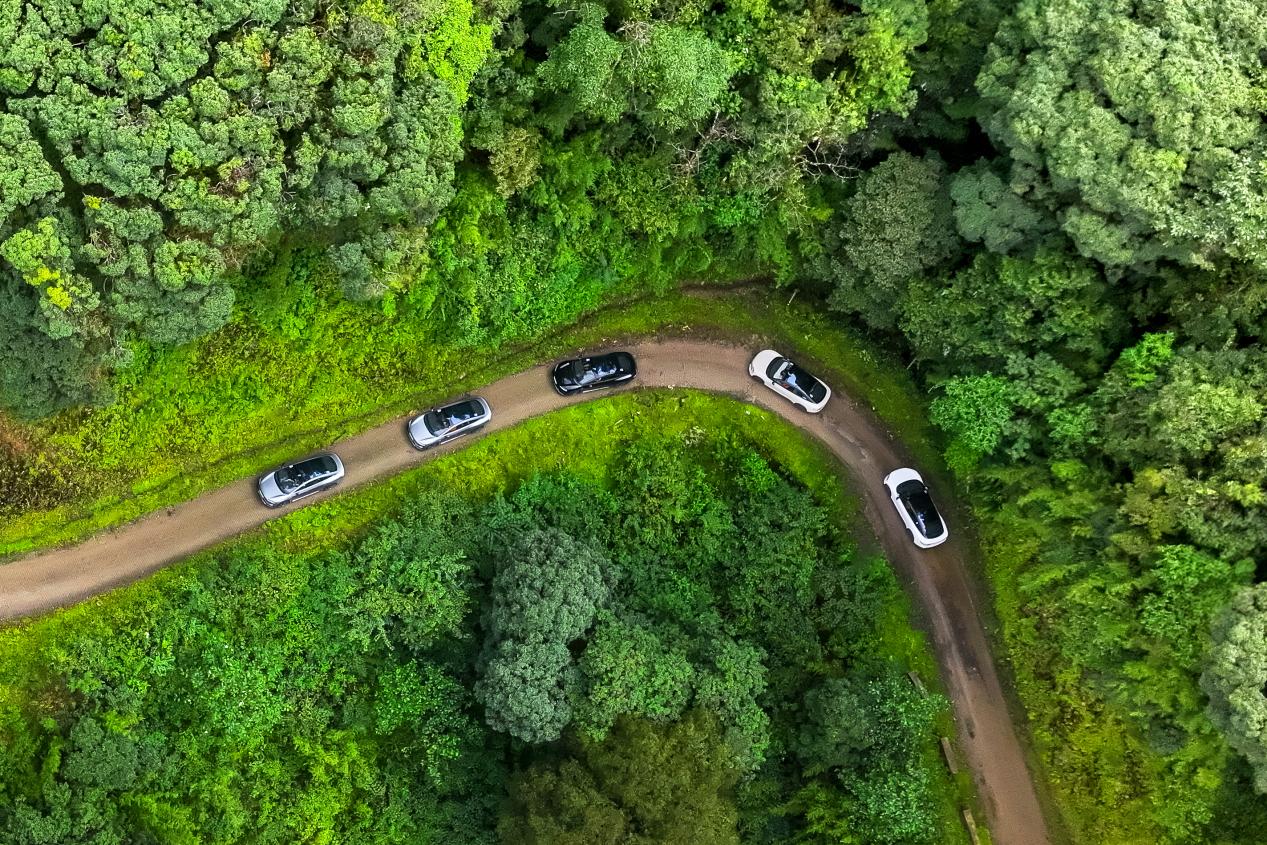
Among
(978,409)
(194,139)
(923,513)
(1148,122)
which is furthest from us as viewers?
(923,513)

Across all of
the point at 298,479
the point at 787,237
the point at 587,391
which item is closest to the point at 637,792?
the point at 587,391

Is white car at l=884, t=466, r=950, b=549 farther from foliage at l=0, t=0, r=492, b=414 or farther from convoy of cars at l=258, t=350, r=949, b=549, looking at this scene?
foliage at l=0, t=0, r=492, b=414

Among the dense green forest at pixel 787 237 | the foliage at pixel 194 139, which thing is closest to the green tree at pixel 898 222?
the dense green forest at pixel 787 237

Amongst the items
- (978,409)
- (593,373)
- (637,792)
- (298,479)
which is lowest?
(637,792)

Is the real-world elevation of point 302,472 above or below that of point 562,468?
above

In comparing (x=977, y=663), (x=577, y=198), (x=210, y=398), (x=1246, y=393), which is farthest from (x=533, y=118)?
(x=977, y=663)

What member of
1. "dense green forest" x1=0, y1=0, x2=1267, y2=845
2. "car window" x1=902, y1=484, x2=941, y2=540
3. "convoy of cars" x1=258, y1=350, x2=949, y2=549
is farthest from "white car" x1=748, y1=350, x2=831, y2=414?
"car window" x1=902, y1=484, x2=941, y2=540

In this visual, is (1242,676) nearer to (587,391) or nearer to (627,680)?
(627,680)
